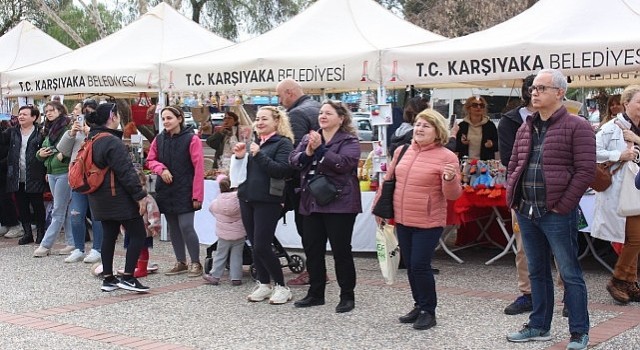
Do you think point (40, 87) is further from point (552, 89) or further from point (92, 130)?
point (552, 89)

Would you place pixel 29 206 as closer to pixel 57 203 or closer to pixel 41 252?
pixel 41 252

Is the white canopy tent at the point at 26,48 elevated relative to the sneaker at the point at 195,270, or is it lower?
elevated

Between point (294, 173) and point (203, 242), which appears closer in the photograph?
point (294, 173)

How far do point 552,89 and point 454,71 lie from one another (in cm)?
310

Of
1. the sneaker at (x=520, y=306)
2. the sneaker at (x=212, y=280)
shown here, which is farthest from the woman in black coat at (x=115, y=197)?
the sneaker at (x=520, y=306)

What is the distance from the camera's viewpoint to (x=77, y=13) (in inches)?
1527

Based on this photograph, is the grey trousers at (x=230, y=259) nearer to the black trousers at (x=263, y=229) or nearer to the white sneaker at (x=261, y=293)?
the white sneaker at (x=261, y=293)

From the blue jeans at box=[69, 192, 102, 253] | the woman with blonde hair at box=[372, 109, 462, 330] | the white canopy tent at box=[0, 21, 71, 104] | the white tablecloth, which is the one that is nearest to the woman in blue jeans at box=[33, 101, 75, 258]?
the blue jeans at box=[69, 192, 102, 253]

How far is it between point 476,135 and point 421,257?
4.11m

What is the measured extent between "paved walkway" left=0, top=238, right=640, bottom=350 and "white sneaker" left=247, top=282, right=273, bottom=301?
9cm

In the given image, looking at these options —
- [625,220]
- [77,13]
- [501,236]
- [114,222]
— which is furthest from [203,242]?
[77,13]

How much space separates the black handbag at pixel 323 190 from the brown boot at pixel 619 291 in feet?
7.63

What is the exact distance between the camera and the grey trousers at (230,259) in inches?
315

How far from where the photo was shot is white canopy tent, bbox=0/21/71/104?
15.9m
